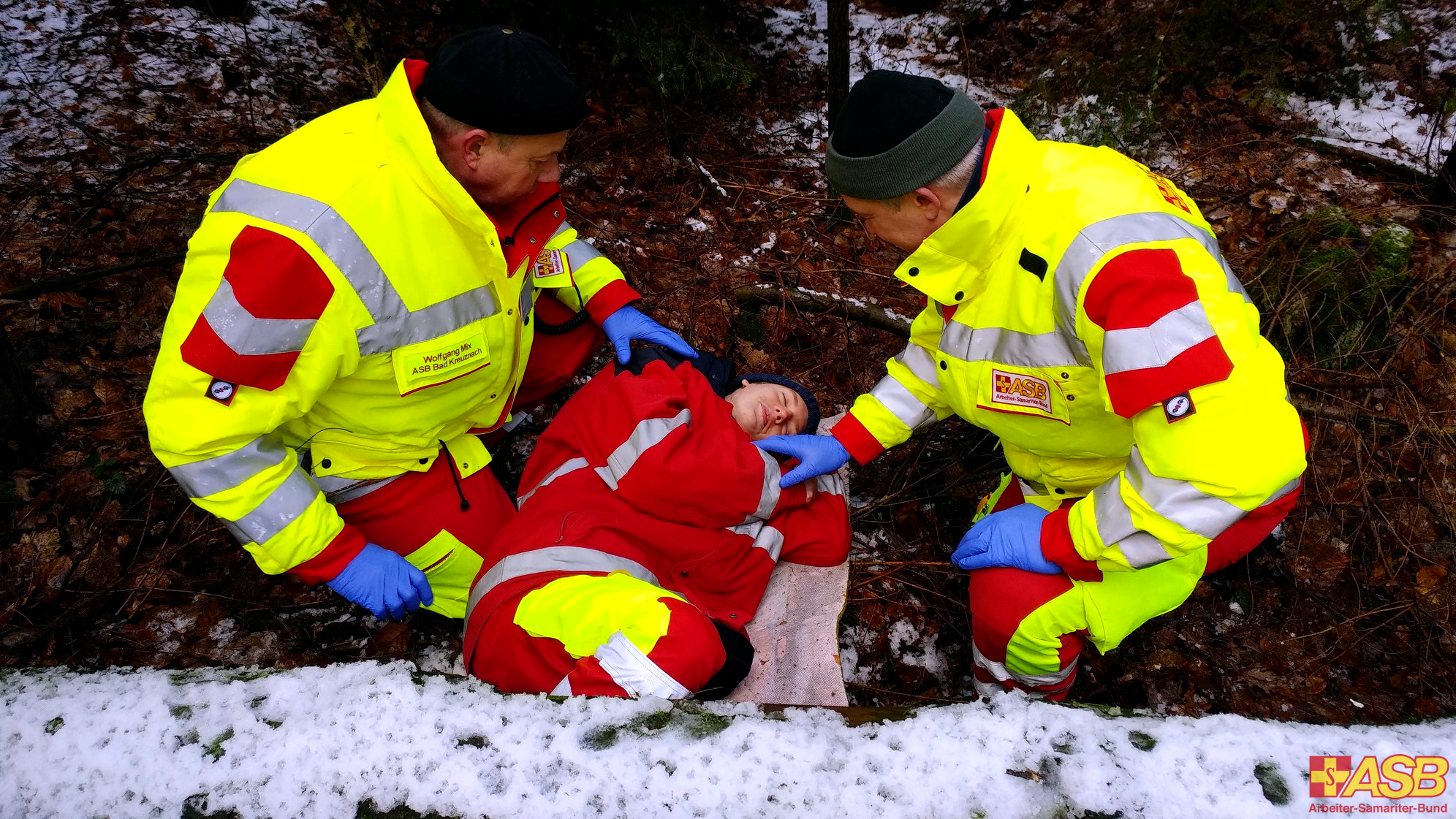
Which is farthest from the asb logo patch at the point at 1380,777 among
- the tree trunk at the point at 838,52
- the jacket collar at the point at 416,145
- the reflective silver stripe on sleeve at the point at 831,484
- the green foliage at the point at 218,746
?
the tree trunk at the point at 838,52

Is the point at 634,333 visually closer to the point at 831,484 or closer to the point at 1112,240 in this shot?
the point at 831,484

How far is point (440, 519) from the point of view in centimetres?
295

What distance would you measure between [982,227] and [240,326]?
2.09m

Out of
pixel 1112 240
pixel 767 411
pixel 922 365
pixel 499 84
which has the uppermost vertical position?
pixel 499 84

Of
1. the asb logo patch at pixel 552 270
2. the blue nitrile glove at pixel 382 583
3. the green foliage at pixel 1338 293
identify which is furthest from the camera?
the green foliage at pixel 1338 293

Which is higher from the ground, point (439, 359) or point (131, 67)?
point (439, 359)

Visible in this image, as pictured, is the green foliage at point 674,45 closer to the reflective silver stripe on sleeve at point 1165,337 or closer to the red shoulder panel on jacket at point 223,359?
the red shoulder panel on jacket at point 223,359

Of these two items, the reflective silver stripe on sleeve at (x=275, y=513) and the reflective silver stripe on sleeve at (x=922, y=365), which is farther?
the reflective silver stripe on sleeve at (x=922, y=365)

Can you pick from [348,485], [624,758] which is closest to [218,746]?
[624,758]

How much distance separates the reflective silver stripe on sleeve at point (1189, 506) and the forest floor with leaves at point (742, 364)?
0.81 metres

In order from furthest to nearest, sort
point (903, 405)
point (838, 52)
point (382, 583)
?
point (838, 52)
point (903, 405)
point (382, 583)

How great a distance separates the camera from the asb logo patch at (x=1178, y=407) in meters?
1.81

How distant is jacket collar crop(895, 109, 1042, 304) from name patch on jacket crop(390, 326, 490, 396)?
1489mm

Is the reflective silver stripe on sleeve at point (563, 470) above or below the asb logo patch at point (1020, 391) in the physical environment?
below
